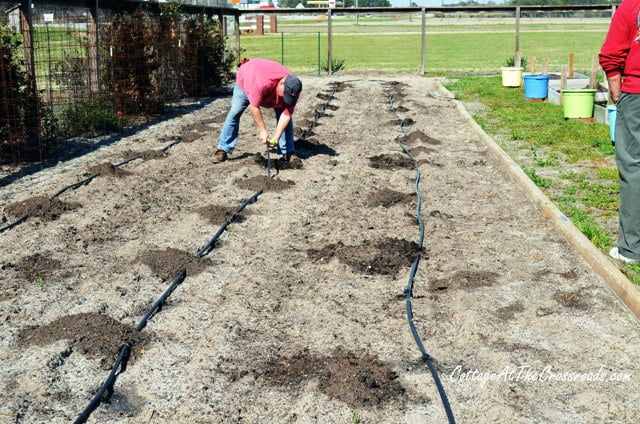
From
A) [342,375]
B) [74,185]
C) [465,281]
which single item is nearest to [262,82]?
[74,185]

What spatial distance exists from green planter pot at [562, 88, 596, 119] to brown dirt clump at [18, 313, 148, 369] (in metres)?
9.41

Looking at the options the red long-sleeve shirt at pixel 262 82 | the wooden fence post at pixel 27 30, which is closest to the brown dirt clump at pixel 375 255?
the red long-sleeve shirt at pixel 262 82

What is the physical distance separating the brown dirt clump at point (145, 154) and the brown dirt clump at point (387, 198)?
322 cm

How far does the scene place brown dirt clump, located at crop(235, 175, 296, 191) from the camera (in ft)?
26.8

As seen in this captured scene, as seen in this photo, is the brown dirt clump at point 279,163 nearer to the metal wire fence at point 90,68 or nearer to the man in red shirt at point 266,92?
the man in red shirt at point 266,92

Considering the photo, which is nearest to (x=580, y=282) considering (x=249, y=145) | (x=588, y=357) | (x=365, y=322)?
(x=588, y=357)

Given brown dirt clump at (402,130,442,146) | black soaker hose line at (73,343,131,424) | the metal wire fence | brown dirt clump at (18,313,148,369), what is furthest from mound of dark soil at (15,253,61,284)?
brown dirt clump at (402,130,442,146)

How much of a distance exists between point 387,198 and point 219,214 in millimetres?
1718

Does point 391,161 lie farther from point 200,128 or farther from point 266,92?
point 200,128

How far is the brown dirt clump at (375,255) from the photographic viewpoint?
19.0 ft

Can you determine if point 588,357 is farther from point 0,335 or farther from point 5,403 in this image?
point 0,335

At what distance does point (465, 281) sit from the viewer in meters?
5.48

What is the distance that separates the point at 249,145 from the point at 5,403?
7.14 meters

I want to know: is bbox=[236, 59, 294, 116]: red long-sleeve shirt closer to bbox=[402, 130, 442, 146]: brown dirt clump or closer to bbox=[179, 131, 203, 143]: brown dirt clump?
bbox=[179, 131, 203, 143]: brown dirt clump
